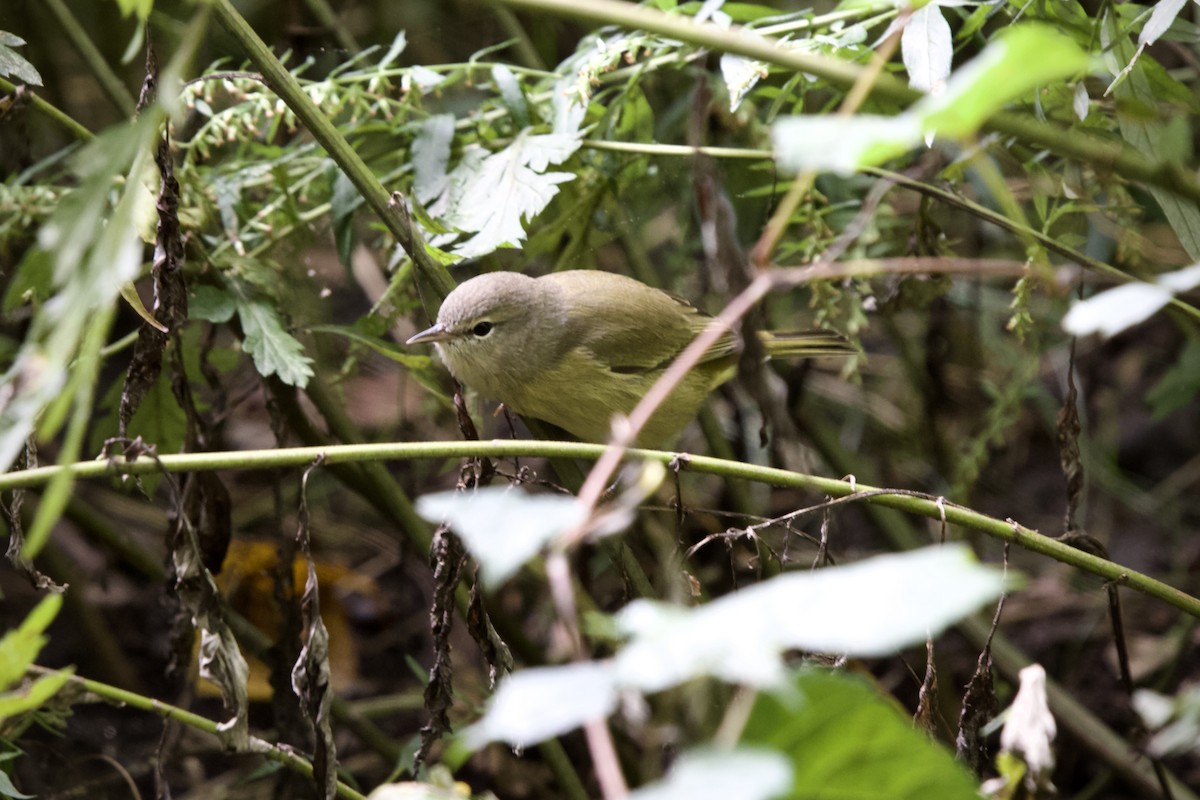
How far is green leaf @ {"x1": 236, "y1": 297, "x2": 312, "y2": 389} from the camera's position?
6.83 feet

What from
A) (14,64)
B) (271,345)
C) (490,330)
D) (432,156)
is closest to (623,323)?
(490,330)

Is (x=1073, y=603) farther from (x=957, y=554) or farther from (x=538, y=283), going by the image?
(x=957, y=554)

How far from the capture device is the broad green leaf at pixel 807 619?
75 centimetres

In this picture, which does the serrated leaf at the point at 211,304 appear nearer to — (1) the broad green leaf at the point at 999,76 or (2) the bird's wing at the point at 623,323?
(2) the bird's wing at the point at 623,323

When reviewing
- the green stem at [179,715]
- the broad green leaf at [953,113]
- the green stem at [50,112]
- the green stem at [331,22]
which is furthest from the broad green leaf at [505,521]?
the green stem at [331,22]

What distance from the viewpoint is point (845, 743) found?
0.95 meters

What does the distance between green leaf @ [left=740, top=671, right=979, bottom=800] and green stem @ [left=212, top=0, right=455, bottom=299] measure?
125 centimetres

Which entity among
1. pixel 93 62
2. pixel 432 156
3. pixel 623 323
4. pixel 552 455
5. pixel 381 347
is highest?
pixel 93 62

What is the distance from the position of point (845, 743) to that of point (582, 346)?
2.12 metres

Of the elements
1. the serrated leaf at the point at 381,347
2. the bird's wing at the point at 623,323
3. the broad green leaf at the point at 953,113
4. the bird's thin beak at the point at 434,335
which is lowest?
the bird's wing at the point at 623,323

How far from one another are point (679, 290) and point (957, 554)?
298 cm

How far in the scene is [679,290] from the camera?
374cm

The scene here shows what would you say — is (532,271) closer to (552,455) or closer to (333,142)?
(333,142)

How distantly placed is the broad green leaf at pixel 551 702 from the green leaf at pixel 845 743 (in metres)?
0.18
